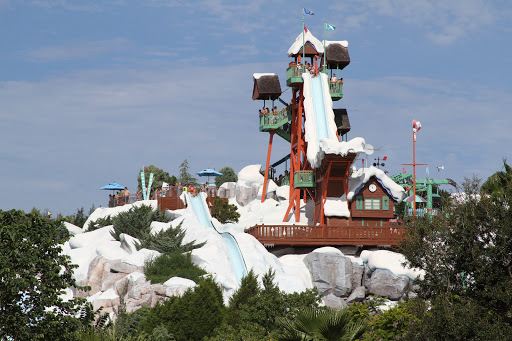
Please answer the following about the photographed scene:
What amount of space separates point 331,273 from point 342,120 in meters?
15.3

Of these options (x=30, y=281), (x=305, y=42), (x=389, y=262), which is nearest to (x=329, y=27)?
(x=305, y=42)

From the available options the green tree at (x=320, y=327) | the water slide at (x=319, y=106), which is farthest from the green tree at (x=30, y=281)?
the water slide at (x=319, y=106)

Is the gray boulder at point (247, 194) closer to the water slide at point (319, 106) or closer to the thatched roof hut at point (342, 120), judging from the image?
the thatched roof hut at point (342, 120)

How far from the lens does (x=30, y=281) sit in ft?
53.6

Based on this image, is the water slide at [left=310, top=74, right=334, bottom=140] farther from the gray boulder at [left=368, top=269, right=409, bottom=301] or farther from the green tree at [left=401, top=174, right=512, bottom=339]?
the green tree at [left=401, top=174, right=512, bottom=339]

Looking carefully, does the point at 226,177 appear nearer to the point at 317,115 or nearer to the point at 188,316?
the point at 317,115

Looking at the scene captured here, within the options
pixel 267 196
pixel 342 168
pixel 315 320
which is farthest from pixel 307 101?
pixel 315 320

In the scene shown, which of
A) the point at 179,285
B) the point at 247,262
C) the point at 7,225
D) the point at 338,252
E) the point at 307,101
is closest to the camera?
the point at 7,225

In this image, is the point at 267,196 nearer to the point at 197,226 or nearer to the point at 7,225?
the point at 197,226

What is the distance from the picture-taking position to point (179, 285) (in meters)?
28.2

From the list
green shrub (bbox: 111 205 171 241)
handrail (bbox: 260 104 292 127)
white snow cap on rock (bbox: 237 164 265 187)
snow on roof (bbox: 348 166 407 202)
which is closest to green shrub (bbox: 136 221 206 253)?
green shrub (bbox: 111 205 171 241)

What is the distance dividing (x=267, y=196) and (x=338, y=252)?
1626 centimetres

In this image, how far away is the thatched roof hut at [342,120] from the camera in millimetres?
47653

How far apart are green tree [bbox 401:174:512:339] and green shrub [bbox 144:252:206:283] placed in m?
11.7
